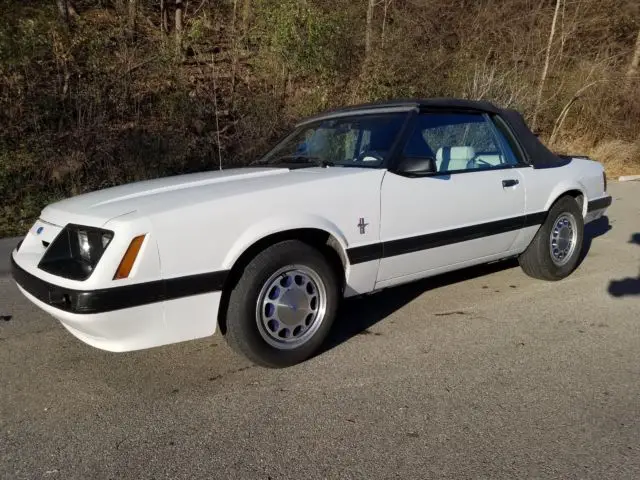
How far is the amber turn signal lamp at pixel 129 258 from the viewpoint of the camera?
277cm

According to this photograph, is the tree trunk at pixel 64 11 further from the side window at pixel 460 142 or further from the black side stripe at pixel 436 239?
the black side stripe at pixel 436 239

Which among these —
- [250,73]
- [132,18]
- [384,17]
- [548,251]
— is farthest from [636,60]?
[548,251]

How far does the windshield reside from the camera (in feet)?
13.0

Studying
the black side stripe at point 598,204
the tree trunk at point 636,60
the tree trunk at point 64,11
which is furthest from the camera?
the tree trunk at point 636,60

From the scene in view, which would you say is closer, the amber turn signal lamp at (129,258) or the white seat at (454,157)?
the amber turn signal lamp at (129,258)

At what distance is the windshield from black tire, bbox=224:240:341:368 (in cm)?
86

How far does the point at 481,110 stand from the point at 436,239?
4.61 ft

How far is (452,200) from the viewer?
398 centimetres

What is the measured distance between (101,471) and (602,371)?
2.77m

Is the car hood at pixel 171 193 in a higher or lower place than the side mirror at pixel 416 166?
lower

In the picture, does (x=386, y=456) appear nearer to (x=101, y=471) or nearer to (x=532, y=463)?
(x=532, y=463)

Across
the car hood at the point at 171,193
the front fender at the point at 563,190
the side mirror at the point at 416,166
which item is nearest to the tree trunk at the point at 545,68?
the front fender at the point at 563,190

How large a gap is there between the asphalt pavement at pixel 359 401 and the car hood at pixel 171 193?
97 cm

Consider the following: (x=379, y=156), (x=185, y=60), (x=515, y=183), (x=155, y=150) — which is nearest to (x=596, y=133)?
(x=185, y=60)
